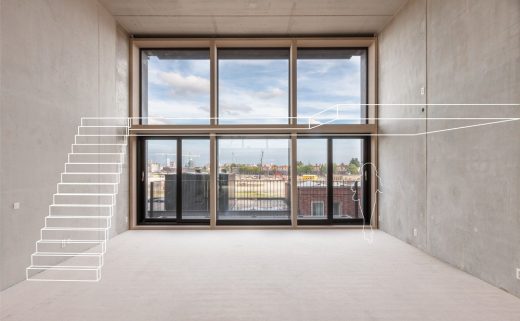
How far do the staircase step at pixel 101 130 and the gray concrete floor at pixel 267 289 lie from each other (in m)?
2.14

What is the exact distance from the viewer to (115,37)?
21.1ft

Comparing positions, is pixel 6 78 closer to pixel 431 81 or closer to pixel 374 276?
pixel 374 276

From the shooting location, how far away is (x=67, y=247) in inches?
189

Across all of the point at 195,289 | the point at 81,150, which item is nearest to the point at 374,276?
the point at 195,289

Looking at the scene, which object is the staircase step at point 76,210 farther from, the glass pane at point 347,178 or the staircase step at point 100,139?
the glass pane at point 347,178

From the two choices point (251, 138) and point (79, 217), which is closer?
point (79, 217)

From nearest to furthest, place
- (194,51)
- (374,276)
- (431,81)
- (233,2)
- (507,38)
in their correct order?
(507,38) → (374,276) → (431,81) → (233,2) → (194,51)

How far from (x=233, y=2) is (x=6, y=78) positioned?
12.8 feet

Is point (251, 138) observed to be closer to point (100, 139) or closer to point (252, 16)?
point (252, 16)

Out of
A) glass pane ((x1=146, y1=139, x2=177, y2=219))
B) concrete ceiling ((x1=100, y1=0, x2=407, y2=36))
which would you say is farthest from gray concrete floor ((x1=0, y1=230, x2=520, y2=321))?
concrete ceiling ((x1=100, y1=0, x2=407, y2=36))

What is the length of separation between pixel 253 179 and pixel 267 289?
4.04m

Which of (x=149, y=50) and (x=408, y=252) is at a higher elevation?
(x=149, y=50)

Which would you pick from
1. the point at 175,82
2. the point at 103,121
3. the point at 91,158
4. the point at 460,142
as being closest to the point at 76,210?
the point at 91,158

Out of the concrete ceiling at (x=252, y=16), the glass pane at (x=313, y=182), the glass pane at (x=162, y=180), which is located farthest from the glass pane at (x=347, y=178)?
the glass pane at (x=162, y=180)
